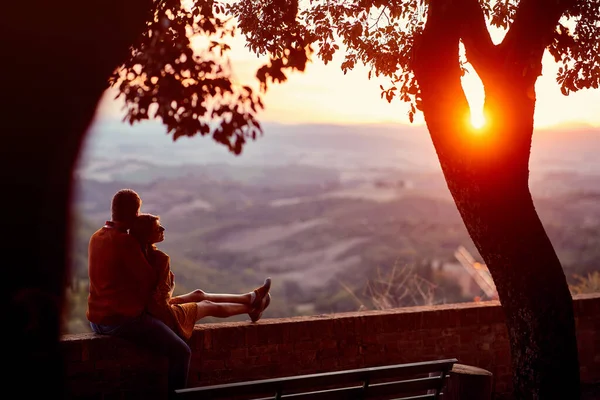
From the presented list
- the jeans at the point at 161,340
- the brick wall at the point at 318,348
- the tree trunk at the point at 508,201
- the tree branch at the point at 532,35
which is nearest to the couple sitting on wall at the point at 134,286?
the jeans at the point at 161,340

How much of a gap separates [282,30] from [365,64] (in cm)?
105

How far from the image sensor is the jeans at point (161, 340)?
5.73 m

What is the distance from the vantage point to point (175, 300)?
20.7 ft

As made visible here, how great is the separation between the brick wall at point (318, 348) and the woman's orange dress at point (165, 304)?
11.7 inches

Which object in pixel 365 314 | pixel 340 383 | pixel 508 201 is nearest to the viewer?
pixel 340 383

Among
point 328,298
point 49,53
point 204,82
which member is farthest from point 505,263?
point 328,298

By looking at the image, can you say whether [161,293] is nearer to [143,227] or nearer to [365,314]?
[143,227]

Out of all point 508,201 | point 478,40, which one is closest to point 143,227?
point 508,201

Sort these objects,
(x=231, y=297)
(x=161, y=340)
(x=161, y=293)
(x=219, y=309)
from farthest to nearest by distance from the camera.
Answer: (x=231, y=297) < (x=219, y=309) < (x=161, y=293) < (x=161, y=340)

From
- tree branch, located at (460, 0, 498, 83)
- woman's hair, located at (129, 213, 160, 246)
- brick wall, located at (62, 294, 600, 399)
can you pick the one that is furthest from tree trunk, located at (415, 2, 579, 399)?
woman's hair, located at (129, 213, 160, 246)

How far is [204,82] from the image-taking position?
4.71m

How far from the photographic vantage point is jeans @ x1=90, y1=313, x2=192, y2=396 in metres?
5.73

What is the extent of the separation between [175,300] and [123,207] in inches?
40.7

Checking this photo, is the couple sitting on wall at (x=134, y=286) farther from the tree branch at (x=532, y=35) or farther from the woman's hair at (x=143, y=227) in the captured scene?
the tree branch at (x=532, y=35)
